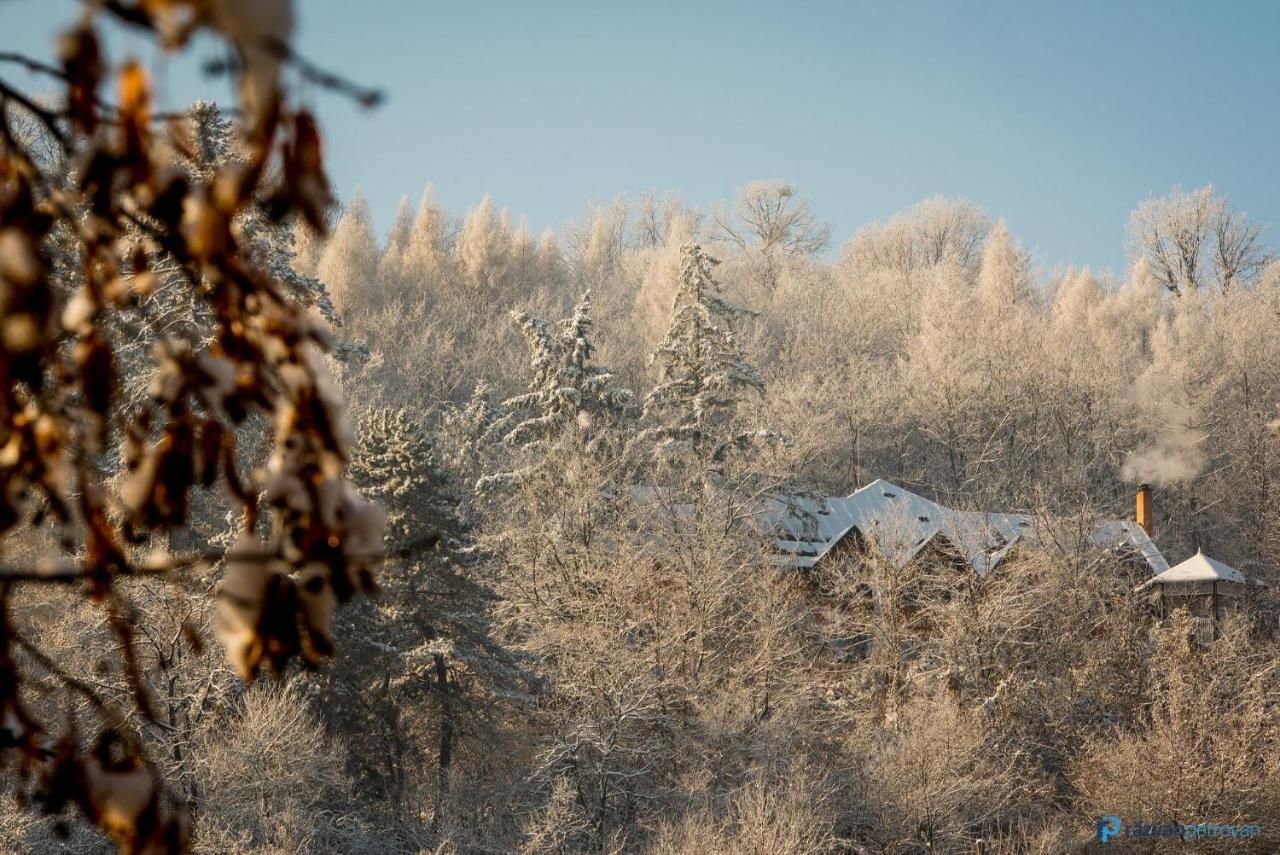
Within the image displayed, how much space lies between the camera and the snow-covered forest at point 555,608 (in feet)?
4.88

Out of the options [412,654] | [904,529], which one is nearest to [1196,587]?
[904,529]

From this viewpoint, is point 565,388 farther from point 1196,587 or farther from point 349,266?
point 349,266

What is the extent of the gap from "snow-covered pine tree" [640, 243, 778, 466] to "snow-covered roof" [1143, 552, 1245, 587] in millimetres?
12122

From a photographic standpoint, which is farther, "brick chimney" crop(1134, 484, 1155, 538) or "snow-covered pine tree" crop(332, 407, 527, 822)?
"brick chimney" crop(1134, 484, 1155, 538)

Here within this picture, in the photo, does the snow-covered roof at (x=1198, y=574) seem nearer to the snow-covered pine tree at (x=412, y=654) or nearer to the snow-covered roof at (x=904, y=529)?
the snow-covered roof at (x=904, y=529)

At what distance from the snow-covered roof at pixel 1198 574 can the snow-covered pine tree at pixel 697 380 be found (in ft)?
39.8

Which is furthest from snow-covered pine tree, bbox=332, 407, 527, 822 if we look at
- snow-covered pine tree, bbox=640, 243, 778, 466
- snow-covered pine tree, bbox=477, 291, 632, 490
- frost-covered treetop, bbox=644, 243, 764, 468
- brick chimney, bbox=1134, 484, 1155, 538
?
brick chimney, bbox=1134, 484, 1155, 538

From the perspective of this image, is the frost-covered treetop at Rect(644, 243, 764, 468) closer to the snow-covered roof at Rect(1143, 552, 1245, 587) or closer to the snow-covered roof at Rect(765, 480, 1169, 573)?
the snow-covered roof at Rect(765, 480, 1169, 573)

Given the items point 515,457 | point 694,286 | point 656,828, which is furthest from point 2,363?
point 694,286

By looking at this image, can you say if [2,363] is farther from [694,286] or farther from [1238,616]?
[1238,616]

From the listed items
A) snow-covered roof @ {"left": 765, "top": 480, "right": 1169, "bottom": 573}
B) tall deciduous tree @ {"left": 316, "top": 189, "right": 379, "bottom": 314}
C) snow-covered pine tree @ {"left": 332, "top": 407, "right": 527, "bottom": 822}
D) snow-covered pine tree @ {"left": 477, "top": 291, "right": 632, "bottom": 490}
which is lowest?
snow-covered pine tree @ {"left": 332, "top": 407, "right": 527, "bottom": 822}

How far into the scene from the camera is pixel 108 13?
48.4 inches

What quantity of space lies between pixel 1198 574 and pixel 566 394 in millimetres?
17784

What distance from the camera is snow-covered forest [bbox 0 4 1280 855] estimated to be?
149 centimetres
